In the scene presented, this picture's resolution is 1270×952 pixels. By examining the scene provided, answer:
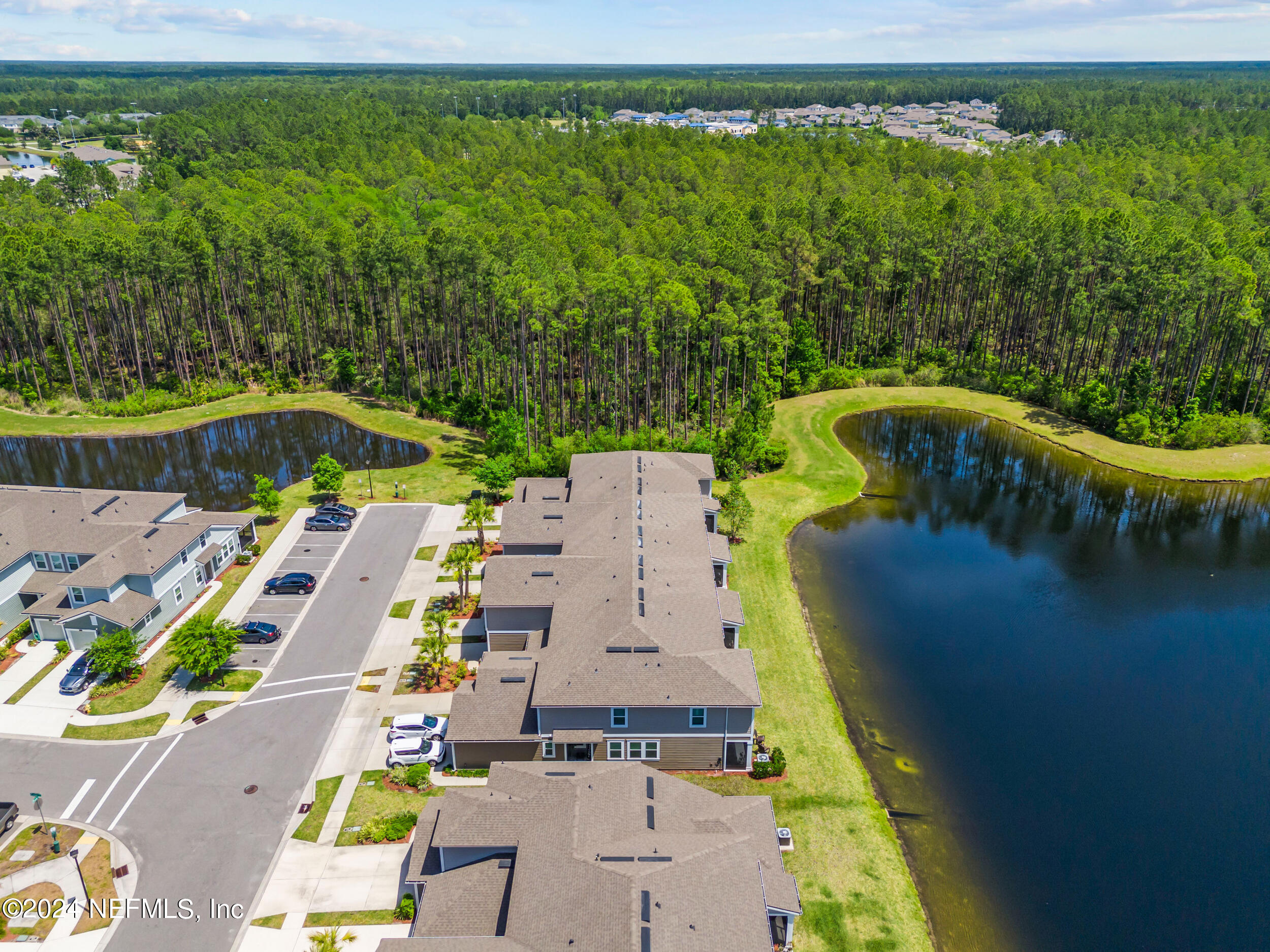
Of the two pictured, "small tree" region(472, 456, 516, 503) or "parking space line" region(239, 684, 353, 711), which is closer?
"parking space line" region(239, 684, 353, 711)

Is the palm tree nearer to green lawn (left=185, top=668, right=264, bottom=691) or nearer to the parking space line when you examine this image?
the parking space line

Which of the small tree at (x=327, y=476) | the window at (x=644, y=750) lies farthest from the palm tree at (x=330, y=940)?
the small tree at (x=327, y=476)

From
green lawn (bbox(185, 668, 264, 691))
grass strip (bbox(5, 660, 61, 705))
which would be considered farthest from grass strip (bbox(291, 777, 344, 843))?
grass strip (bbox(5, 660, 61, 705))

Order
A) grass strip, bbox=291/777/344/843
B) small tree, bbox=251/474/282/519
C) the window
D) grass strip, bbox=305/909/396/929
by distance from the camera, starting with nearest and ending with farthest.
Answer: grass strip, bbox=305/909/396/929
grass strip, bbox=291/777/344/843
the window
small tree, bbox=251/474/282/519

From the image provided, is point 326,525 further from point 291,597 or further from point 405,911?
point 405,911

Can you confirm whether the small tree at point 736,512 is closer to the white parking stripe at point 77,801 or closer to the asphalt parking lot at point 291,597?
the asphalt parking lot at point 291,597

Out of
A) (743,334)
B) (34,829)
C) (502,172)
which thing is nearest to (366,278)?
(743,334)

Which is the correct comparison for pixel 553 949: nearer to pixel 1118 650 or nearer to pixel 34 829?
pixel 34 829
